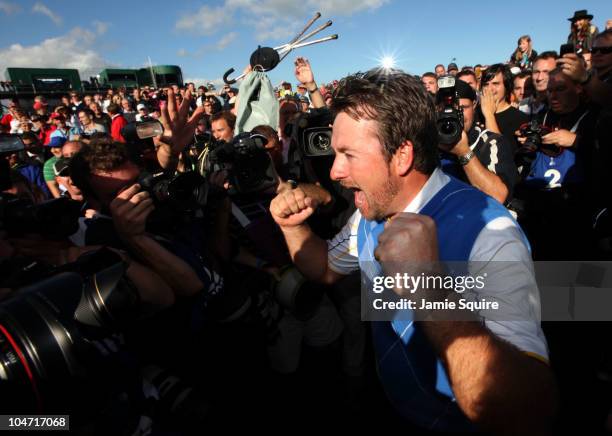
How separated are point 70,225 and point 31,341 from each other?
73cm

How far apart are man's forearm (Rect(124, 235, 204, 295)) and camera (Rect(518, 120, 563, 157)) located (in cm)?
320

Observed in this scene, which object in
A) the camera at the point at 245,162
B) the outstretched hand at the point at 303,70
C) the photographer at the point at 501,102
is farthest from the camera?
the photographer at the point at 501,102

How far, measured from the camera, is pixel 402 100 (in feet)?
4.91

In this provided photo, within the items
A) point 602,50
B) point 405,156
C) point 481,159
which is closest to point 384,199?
point 405,156

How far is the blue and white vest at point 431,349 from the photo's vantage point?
130cm

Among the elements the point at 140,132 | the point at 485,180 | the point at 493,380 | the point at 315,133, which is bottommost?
the point at 493,380

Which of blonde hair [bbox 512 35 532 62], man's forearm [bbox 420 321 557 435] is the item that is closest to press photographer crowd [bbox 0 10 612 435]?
man's forearm [bbox 420 321 557 435]

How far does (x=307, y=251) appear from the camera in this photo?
1.93m

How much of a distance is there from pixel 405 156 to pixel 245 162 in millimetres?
1140

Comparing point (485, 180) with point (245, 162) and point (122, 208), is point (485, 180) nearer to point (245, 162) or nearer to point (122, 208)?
Answer: point (245, 162)

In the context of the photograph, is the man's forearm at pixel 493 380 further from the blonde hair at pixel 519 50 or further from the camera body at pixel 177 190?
the blonde hair at pixel 519 50

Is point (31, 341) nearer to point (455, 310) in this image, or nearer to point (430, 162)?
point (455, 310)

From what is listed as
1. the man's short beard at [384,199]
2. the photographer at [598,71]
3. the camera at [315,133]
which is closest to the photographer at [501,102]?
the photographer at [598,71]

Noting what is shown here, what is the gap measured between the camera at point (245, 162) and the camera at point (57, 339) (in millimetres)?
1146
